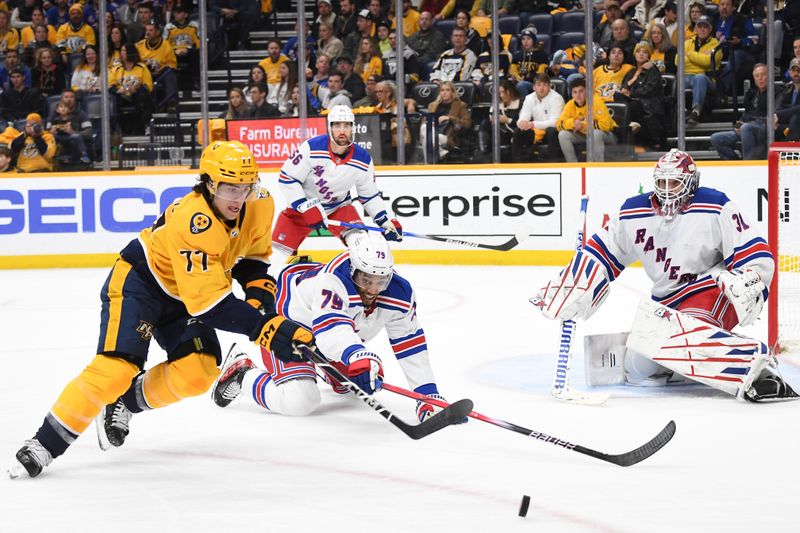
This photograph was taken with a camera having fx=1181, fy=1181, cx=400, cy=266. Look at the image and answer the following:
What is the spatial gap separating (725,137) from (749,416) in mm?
4727

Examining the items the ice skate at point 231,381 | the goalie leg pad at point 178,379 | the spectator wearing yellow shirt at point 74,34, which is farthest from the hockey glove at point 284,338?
the spectator wearing yellow shirt at point 74,34

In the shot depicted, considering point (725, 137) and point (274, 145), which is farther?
point (274, 145)

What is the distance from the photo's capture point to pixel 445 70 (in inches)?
355

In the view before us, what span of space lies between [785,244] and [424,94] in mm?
3298

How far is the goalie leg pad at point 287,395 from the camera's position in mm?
4215

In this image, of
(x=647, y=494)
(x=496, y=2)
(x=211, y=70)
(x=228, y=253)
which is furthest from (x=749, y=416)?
(x=211, y=70)

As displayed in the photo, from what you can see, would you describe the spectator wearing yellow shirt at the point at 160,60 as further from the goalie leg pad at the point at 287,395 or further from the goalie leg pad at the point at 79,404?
the goalie leg pad at the point at 79,404

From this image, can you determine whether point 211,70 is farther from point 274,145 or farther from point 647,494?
point 647,494

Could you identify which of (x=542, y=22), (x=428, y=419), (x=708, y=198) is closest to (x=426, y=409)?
(x=428, y=419)

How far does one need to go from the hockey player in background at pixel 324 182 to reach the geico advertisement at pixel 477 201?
7.96 ft

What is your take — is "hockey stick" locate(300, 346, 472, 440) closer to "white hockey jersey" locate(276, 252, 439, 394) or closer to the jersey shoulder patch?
"white hockey jersey" locate(276, 252, 439, 394)

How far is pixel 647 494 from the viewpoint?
321cm

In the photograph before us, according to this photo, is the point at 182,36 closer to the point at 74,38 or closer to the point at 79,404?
the point at 74,38

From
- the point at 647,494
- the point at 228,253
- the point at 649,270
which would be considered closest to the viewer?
the point at 647,494
